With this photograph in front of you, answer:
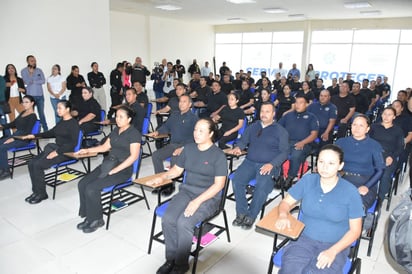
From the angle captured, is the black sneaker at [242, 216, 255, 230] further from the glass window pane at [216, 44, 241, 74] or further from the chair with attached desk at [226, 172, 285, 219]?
the glass window pane at [216, 44, 241, 74]

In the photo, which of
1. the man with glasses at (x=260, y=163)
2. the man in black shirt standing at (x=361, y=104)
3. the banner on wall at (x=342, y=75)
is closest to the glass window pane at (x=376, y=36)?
the banner on wall at (x=342, y=75)

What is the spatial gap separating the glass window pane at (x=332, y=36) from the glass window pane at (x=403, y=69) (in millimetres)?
1982

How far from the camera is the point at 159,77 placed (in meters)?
9.64

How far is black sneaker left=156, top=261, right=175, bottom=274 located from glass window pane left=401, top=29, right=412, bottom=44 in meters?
13.0

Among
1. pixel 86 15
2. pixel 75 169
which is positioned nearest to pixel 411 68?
pixel 86 15

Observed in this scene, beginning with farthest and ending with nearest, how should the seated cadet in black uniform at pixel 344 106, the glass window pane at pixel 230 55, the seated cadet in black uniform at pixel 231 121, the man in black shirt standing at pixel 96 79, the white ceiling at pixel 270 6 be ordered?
1. the glass window pane at pixel 230 55
2. the white ceiling at pixel 270 6
3. the man in black shirt standing at pixel 96 79
4. the seated cadet in black uniform at pixel 344 106
5. the seated cadet in black uniform at pixel 231 121

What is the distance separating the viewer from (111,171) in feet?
10.6

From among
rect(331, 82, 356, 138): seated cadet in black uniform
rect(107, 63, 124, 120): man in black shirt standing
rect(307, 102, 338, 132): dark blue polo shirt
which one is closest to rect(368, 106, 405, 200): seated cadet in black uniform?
rect(307, 102, 338, 132): dark blue polo shirt

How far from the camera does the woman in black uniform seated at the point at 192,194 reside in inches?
98.4

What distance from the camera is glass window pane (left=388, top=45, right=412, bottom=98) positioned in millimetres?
12152

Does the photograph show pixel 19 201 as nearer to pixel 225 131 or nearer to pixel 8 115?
pixel 225 131

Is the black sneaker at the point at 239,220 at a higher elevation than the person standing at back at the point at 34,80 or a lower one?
lower

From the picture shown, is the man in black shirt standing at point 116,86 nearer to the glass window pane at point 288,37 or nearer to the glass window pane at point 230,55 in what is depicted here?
the glass window pane at point 288,37

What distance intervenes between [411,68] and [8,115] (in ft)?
43.6
